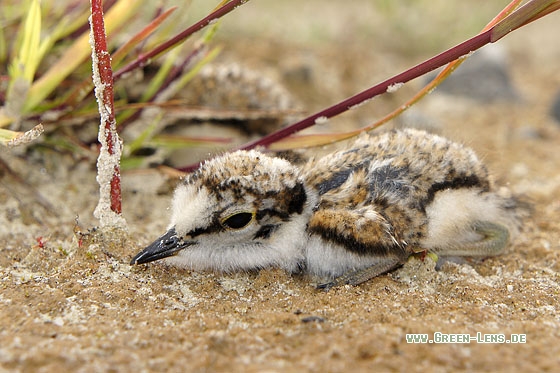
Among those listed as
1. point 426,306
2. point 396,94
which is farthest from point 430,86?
point 396,94

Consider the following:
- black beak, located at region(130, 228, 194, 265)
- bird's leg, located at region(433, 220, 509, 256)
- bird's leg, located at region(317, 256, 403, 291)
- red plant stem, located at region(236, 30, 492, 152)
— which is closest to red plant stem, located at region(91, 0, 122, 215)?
black beak, located at region(130, 228, 194, 265)

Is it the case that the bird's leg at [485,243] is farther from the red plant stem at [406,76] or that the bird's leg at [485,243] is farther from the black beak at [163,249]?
the black beak at [163,249]

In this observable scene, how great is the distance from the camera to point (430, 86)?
244 cm

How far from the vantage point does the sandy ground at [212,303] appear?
1.62m

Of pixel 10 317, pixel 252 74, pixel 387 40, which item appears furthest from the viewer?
pixel 387 40

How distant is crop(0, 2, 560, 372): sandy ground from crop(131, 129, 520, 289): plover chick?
3.6 inches

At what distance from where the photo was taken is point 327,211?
2244mm

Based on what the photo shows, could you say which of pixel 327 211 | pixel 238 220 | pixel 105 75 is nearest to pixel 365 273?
pixel 327 211

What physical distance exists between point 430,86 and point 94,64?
1340 mm

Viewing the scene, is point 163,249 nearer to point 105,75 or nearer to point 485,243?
point 105,75

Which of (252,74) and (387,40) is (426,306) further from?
(387,40)

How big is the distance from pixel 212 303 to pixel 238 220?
0.32m

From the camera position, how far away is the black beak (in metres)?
2.13

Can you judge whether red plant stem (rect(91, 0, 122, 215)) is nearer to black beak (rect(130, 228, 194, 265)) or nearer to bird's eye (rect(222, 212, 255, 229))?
black beak (rect(130, 228, 194, 265))
